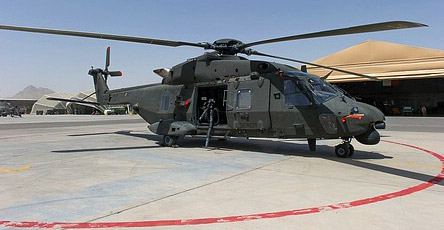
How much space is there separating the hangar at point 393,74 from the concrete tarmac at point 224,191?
33642mm

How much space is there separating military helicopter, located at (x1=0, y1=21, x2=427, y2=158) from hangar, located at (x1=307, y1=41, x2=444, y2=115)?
101 feet

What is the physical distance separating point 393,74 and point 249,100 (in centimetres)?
3503

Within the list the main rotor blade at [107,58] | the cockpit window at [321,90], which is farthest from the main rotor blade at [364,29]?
the main rotor blade at [107,58]

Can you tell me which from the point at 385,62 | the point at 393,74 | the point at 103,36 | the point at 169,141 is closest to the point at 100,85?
the point at 169,141

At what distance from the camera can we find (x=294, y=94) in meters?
9.30

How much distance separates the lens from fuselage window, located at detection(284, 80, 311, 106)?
907 cm

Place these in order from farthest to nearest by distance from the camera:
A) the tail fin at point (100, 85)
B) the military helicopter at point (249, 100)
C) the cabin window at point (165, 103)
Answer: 1. the tail fin at point (100, 85)
2. the cabin window at point (165, 103)
3. the military helicopter at point (249, 100)

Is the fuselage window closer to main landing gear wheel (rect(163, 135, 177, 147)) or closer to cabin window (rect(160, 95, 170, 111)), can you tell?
main landing gear wheel (rect(163, 135, 177, 147))

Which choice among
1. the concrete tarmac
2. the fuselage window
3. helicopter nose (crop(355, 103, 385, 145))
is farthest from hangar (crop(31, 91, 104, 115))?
helicopter nose (crop(355, 103, 385, 145))

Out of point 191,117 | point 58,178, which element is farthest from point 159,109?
point 58,178

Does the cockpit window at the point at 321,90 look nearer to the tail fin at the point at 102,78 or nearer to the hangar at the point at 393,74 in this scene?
the tail fin at the point at 102,78

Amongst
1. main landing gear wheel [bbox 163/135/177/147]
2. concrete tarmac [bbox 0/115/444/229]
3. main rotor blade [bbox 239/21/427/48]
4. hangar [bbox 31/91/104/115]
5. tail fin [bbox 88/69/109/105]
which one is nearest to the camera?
concrete tarmac [bbox 0/115/444/229]

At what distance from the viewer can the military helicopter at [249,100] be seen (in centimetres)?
845

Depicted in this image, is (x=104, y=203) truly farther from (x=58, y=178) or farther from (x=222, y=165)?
(x=222, y=165)
